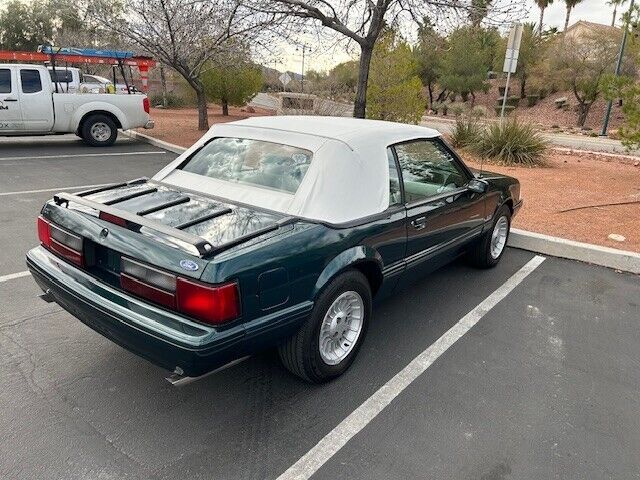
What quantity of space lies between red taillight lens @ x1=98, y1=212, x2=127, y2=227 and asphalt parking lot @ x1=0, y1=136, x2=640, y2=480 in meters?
1.03

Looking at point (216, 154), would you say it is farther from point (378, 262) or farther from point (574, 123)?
point (574, 123)

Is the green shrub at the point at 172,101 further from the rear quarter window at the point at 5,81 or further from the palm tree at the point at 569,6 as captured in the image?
the palm tree at the point at 569,6

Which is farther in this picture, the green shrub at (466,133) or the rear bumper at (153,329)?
the green shrub at (466,133)

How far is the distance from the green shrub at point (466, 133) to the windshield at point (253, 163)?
9.02 m

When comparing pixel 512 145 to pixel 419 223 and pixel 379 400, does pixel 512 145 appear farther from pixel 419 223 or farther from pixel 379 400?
pixel 379 400

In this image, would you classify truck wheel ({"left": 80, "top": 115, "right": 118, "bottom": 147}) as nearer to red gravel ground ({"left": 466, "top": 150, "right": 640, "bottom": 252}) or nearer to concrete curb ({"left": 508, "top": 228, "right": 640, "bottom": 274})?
red gravel ground ({"left": 466, "top": 150, "right": 640, "bottom": 252})

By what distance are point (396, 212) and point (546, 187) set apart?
6.47 meters

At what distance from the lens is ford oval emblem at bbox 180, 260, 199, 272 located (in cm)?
223

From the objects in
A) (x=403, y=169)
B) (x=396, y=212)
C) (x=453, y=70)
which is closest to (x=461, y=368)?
(x=396, y=212)

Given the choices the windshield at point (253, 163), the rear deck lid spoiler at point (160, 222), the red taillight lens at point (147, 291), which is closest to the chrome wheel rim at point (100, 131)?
the windshield at point (253, 163)

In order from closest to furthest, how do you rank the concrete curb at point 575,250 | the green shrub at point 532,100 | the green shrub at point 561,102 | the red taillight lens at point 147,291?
the red taillight lens at point 147,291, the concrete curb at point 575,250, the green shrub at point 561,102, the green shrub at point 532,100

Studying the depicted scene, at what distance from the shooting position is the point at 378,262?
10.1 feet

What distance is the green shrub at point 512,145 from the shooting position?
10.7 metres

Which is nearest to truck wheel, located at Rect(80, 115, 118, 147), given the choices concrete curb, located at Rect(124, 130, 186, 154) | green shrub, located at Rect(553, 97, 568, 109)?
concrete curb, located at Rect(124, 130, 186, 154)
